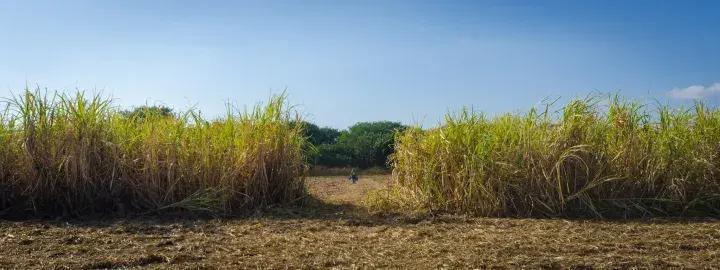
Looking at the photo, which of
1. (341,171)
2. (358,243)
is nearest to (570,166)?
(358,243)

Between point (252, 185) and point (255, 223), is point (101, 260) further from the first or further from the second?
point (252, 185)

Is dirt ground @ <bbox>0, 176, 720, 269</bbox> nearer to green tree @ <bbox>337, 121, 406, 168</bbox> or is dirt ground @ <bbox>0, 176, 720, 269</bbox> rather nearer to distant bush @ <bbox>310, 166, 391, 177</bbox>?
distant bush @ <bbox>310, 166, 391, 177</bbox>

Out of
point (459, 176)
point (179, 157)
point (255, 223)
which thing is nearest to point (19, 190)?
point (179, 157)

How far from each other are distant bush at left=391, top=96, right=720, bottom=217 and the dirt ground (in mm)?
418

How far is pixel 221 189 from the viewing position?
6.02 meters

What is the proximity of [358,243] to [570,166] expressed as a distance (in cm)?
260

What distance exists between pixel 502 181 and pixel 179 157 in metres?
3.21

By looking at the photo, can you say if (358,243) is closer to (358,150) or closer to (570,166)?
(570,166)

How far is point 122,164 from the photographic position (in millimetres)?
6105

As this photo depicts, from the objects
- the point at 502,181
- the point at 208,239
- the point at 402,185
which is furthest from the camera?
the point at 402,185

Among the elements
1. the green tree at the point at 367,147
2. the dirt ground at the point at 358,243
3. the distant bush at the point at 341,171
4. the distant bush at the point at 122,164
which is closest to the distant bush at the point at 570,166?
the dirt ground at the point at 358,243

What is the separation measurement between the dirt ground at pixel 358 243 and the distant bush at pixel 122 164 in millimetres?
433

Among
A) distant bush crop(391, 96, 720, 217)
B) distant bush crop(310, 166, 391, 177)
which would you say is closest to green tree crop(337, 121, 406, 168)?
distant bush crop(310, 166, 391, 177)

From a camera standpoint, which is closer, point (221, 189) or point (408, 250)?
point (408, 250)
